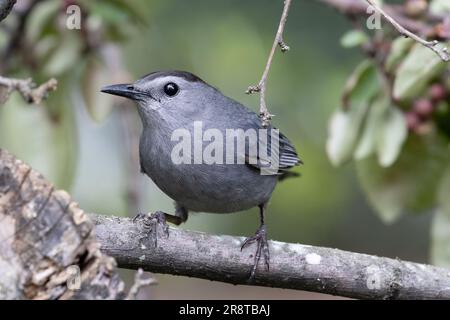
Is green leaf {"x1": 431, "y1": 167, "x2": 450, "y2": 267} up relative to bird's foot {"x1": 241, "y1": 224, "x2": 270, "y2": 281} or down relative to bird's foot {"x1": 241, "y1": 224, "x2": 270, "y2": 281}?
up

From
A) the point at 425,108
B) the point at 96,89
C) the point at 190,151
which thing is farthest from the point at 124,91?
the point at 425,108

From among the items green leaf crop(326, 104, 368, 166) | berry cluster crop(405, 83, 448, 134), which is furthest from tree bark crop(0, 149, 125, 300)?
berry cluster crop(405, 83, 448, 134)

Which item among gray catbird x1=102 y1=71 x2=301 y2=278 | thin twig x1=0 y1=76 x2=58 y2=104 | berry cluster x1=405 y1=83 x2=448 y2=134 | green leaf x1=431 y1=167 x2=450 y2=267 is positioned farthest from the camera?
berry cluster x1=405 y1=83 x2=448 y2=134

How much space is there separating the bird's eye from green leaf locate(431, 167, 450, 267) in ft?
5.67

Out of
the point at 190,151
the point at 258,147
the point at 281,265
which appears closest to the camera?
the point at 281,265

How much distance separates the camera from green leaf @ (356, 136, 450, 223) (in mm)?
4918

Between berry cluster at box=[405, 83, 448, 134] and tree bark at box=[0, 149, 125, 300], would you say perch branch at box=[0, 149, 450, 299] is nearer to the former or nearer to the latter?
tree bark at box=[0, 149, 125, 300]

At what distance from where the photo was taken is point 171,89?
4562mm

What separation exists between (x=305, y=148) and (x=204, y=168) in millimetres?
2418

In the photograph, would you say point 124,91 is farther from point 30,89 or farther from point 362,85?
point 30,89

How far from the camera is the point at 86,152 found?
8.52m

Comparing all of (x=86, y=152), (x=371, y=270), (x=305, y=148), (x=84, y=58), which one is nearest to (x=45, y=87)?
(x=371, y=270)

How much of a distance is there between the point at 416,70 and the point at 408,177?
3.04 feet

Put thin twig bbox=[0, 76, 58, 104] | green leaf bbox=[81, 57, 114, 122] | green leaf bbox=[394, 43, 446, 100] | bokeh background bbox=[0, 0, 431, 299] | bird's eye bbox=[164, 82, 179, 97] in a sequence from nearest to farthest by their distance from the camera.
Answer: thin twig bbox=[0, 76, 58, 104]
green leaf bbox=[394, 43, 446, 100]
bird's eye bbox=[164, 82, 179, 97]
green leaf bbox=[81, 57, 114, 122]
bokeh background bbox=[0, 0, 431, 299]
